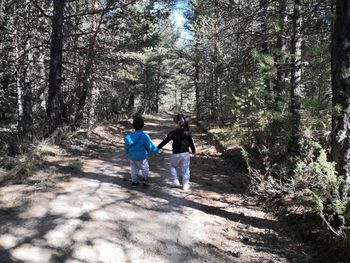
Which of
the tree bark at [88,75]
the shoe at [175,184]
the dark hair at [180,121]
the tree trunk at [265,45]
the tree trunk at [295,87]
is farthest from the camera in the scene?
the tree bark at [88,75]

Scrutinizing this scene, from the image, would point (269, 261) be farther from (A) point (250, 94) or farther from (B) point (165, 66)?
(B) point (165, 66)

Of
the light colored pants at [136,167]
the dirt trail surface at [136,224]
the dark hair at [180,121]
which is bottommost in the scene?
the dirt trail surface at [136,224]

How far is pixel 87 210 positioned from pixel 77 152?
204 inches

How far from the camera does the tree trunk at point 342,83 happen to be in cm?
537

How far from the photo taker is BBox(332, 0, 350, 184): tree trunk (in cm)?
537

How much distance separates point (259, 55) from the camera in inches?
299

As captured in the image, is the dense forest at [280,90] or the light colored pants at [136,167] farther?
the light colored pants at [136,167]

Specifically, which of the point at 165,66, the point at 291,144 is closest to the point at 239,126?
the point at 291,144

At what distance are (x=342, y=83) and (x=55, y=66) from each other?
9693 mm

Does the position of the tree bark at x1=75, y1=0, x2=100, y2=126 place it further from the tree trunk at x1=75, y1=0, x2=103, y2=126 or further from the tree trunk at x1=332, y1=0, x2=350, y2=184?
the tree trunk at x1=332, y1=0, x2=350, y2=184

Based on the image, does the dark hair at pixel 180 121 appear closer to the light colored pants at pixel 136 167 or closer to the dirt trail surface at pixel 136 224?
the light colored pants at pixel 136 167

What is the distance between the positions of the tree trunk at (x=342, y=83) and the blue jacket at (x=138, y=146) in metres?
3.98

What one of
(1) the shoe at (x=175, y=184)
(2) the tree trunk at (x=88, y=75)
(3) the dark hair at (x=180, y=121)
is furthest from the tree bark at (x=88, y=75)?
(1) the shoe at (x=175, y=184)

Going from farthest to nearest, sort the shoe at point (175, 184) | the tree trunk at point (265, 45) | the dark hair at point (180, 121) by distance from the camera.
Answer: the dark hair at point (180, 121)
the shoe at point (175, 184)
the tree trunk at point (265, 45)
